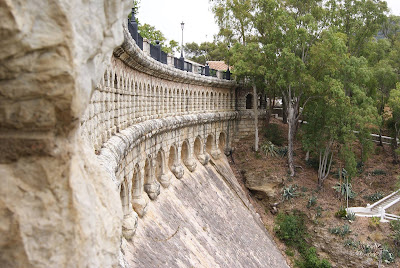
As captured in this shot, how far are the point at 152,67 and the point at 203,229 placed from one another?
7.21 m

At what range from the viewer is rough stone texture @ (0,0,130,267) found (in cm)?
301

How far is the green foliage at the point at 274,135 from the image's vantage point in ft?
104

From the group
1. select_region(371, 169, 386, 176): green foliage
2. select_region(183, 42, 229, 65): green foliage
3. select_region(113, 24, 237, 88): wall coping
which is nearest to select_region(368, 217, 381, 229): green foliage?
select_region(371, 169, 386, 176): green foliage

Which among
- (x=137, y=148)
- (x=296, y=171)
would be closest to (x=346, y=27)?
(x=296, y=171)

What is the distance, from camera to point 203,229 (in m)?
19.4

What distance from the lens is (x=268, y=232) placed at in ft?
85.3

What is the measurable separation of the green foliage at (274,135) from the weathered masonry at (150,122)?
1381 mm

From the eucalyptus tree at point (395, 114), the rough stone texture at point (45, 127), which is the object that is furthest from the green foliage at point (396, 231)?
the rough stone texture at point (45, 127)

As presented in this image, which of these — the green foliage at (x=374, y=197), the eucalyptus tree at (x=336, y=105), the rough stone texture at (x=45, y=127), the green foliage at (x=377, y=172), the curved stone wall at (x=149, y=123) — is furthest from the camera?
the green foliage at (x=377, y=172)

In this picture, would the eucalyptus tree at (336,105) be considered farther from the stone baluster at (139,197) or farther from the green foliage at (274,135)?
the stone baluster at (139,197)

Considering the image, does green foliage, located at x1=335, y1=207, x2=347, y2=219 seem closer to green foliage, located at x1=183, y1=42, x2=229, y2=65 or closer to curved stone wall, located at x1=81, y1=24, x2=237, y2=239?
curved stone wall, located at x1=81, y1=24, x2=237, y2=239

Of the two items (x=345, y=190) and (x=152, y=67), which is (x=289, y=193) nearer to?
(x=345, y=190)

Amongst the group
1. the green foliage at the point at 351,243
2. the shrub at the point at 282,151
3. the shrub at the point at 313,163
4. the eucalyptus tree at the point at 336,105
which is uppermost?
the eucalyptus tree at the point at 336,105

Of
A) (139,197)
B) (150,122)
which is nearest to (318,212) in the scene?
(150,122)
